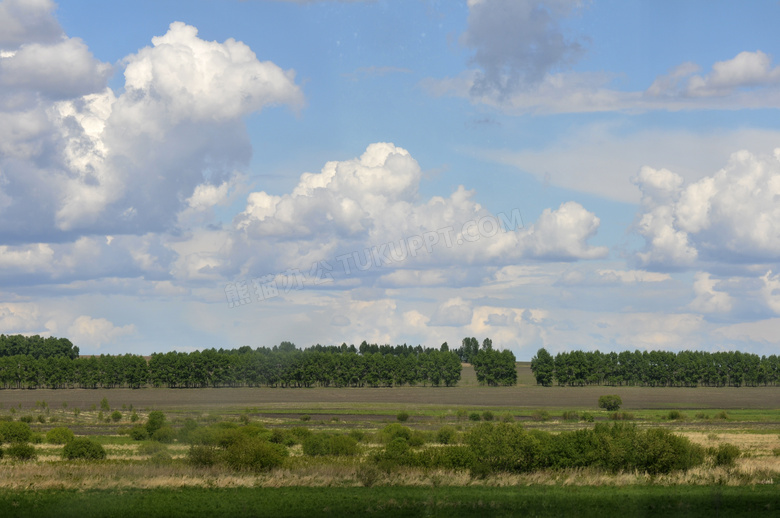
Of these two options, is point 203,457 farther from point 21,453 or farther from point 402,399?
point 402,399

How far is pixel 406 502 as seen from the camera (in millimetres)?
35531

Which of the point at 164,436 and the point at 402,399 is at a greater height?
the point at 164,436

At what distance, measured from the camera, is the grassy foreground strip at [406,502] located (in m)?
33.7

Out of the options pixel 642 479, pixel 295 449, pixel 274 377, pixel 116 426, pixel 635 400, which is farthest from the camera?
pixel 274 377

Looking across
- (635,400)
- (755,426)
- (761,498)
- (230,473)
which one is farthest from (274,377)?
(761,498)

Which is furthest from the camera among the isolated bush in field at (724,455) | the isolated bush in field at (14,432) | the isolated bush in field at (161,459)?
the isolated bush in field at (14,432)

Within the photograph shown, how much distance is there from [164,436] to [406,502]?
3859cm

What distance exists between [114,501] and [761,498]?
30.0 m

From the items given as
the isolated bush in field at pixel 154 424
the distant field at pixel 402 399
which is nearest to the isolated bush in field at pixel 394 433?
the isolated bush in field at pixel 154 424

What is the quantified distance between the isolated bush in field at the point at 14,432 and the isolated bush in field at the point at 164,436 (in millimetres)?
10132

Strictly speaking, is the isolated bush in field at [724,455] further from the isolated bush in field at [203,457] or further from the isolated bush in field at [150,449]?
the isolated bush in field at [150,449]

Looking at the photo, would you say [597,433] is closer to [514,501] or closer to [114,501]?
[514,501]

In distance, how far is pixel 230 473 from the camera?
44.1 m

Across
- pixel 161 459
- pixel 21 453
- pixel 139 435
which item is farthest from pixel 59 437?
pixel 161 459
